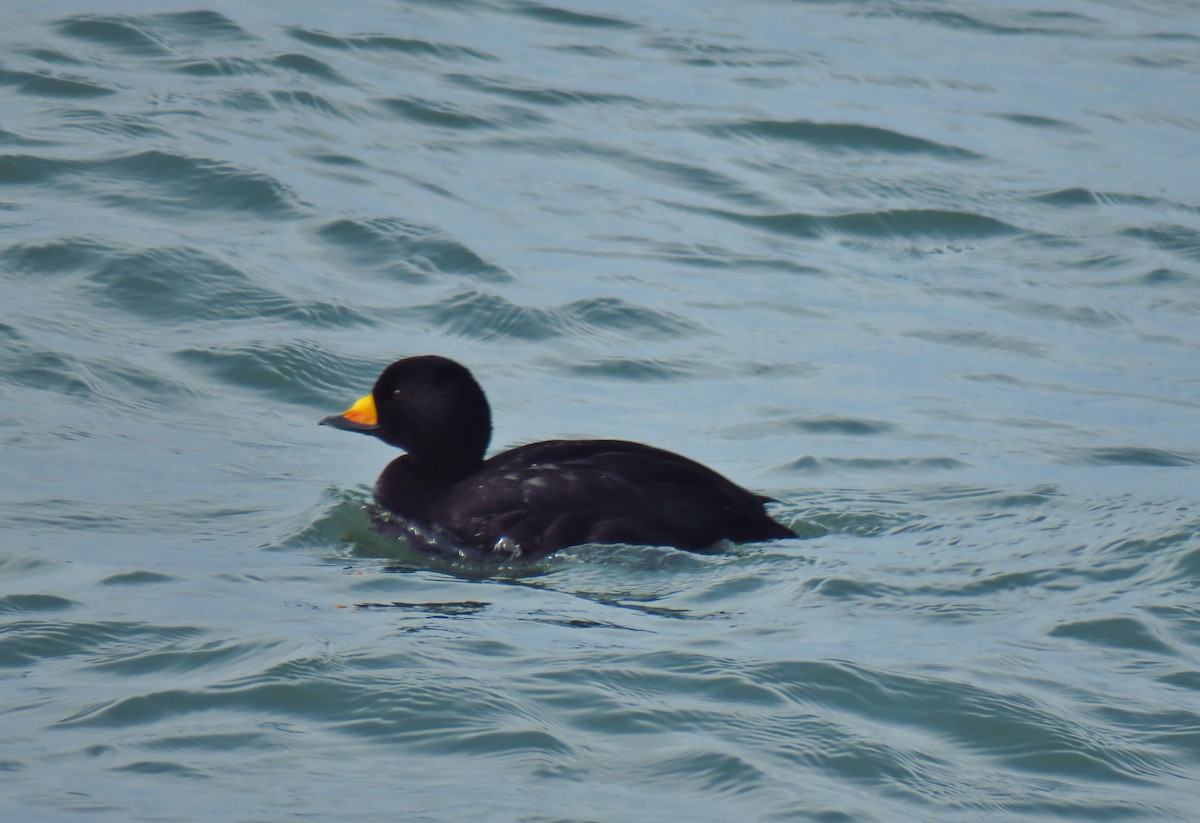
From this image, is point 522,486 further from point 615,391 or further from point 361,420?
point 615,391

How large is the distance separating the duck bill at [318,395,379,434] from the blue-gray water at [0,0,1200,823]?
0.30m

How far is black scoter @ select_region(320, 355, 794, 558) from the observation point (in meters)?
6.61

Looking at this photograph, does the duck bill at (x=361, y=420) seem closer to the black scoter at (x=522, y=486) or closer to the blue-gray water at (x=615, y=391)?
the black scoter at (x=522, y=486)

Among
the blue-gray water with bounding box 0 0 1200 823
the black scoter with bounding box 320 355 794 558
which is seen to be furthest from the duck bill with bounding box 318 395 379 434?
the blue-gray water with bounding box 0 0 1200 823

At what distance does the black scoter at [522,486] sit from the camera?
6.61m

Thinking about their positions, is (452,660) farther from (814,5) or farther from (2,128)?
(814,5)

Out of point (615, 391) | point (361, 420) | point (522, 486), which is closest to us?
point (522, 486)

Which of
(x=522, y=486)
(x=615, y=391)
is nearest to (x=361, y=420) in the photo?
(x=522, y=486)

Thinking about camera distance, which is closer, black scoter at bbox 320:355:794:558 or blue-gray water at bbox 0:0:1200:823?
blue-gray water at bbox 0:0:1200:823

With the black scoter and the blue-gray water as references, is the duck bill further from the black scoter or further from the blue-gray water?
the blue-gray water

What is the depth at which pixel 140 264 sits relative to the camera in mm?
9562

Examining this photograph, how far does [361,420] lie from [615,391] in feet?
6.69

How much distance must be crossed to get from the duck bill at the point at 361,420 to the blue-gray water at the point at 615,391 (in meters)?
0.30

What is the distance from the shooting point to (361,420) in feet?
23.9
